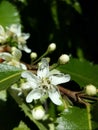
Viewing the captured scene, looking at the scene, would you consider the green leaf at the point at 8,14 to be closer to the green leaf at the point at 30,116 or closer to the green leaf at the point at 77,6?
the green leaf at the point at 77,6

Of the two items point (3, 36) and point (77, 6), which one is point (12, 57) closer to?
point (3, 36)

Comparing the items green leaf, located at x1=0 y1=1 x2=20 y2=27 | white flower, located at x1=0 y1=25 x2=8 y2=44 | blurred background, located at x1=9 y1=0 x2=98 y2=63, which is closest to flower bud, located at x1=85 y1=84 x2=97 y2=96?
white flower, located at x1=0 y1=25 x2=8 y2=44

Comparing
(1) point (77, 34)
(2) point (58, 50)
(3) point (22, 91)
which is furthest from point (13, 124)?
(1) point (77, 34)

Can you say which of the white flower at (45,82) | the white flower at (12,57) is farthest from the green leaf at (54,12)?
the white flower at (45,82)

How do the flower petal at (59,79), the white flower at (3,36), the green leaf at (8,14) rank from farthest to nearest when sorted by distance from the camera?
the green leaf at (8,14)
the white flower at (3,36)
the flower petal at (59,79)

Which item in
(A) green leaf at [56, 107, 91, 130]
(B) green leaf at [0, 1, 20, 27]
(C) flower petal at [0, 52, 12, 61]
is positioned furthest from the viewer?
(B) green leaf at [0, 1, 20, 27]

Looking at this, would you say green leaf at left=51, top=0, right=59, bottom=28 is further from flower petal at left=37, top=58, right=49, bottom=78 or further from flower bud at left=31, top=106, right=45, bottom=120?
flower bud at left=31, top=106, right=45, bottom=120

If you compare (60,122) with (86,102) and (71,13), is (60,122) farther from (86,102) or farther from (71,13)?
(71,13)
